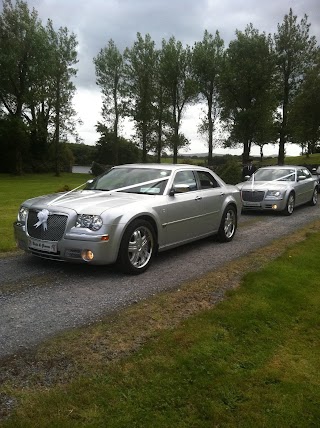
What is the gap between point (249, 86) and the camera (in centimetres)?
3359

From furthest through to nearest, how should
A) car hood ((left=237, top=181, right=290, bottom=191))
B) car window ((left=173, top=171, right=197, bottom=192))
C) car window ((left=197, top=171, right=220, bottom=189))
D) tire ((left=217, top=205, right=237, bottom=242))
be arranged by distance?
car hood ((left=237, top=181, right=290, bottom=191)) < tire ((left=217, top=205, right=237, bottom=242)) < car window ((left=197, top=171, right=220, bottom=189)) < car window ((left=173, top=171, right=197, bottom=192))

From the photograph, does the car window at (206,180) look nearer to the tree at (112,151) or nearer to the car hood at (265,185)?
the car hood at (265,185)

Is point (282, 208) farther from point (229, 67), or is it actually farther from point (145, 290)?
point (229, 67)

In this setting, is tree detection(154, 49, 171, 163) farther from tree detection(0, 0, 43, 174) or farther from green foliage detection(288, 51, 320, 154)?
green foliage detection(288, 51, 320, 154)

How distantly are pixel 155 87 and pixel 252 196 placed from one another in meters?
30.3

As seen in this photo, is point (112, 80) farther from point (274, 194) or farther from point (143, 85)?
point (274, 194)

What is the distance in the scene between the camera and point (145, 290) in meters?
4.98

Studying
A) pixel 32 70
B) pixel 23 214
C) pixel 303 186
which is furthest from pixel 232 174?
pixel 32 70

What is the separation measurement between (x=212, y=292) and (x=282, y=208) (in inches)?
294

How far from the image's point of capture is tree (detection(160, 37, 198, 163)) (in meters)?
37.8

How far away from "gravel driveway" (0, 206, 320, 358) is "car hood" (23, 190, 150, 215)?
2.94 ft

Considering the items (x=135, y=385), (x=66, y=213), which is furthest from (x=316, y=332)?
(x=66, y=213)

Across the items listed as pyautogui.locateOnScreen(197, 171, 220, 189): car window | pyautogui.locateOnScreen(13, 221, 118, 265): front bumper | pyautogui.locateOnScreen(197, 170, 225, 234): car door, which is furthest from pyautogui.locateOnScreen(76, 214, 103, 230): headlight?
pyautogui.locateOnScreen(197, 171, 220, 189): car window

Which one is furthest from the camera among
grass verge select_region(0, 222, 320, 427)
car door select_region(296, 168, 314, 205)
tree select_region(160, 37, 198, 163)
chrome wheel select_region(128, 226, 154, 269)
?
tree select_region(160, 37, 198, 163)
